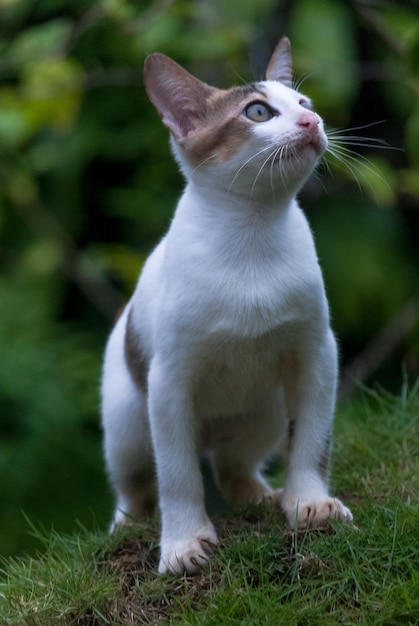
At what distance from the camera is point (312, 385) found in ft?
12.1

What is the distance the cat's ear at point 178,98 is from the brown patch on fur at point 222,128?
1.4 inches

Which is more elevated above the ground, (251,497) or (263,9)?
(263,9)

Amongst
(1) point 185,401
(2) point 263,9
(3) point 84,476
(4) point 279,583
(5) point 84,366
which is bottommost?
(3) point 84,476

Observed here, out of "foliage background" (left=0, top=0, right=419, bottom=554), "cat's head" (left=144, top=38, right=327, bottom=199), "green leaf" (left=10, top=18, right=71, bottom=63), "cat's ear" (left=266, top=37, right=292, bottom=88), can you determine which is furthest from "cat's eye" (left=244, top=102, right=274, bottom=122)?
"green leaf" (left=10, top=18, right=71, bottom=63)

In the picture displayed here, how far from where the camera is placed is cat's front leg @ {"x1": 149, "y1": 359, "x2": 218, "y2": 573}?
11.8 feet

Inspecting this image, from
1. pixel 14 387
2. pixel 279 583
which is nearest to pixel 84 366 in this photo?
pixel 14 387

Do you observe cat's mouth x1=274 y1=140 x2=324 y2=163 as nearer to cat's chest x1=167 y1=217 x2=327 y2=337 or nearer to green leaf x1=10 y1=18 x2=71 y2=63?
cat's chest x1=167 y1=217 x2=327 y2=337

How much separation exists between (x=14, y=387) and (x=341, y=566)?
12.4 ft

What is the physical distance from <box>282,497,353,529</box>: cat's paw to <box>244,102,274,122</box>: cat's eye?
4.22 feet

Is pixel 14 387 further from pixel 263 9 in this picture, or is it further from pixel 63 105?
pixel 263 9

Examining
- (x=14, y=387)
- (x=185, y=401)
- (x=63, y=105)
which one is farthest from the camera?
(x=14, y=387)

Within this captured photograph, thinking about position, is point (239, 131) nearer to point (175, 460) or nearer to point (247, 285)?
point (247, 285)

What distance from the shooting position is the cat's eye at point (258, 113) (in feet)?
11.7

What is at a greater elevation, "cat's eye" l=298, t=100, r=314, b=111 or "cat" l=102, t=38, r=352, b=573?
"cat's eye" l=298, t=100, r=314, b=111
